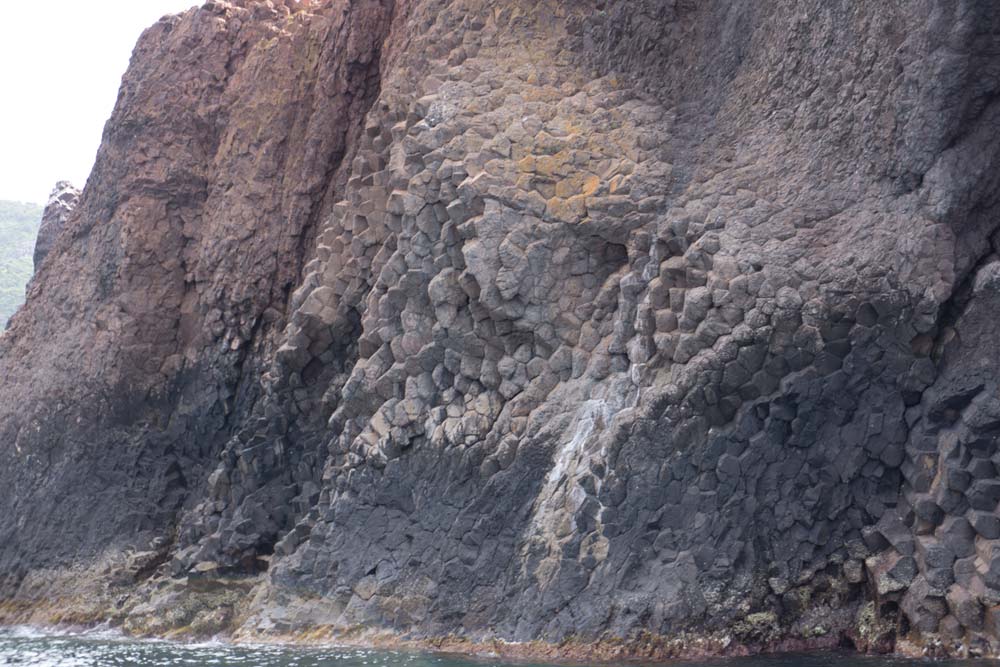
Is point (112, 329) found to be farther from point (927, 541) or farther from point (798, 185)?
point (927, 541)

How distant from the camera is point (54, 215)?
28.8m

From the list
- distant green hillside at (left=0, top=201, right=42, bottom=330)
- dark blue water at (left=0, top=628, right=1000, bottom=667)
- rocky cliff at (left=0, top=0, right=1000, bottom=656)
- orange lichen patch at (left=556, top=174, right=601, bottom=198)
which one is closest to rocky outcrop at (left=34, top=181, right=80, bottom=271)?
rocky cliff at (left=0, top=0, right=1000, bottom=656)

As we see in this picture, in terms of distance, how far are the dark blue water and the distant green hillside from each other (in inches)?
2051

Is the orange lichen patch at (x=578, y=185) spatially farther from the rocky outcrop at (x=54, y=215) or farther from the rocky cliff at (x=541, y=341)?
the rocky outcrop at (x=54, y=215)

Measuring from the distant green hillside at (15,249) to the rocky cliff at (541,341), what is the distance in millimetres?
48213

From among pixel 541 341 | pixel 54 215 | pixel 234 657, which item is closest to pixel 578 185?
pixel 541 341

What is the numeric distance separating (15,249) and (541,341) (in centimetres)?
7608

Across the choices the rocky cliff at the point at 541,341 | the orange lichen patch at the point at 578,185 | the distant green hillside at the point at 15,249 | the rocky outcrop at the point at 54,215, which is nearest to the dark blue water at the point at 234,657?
the rocky cliff at the point at 541,341

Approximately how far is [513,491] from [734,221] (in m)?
4.15

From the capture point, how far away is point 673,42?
1595cm

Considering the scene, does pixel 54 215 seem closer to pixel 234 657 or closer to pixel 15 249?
Result: pixel 234 657

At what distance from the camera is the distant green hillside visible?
70688 millimetres

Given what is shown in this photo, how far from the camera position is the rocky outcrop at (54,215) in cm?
2848

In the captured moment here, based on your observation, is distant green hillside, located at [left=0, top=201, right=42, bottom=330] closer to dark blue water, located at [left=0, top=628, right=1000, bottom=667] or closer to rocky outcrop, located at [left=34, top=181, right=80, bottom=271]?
rocky outcrop, located at [left=34, top=181, right=80, bottom=271]
